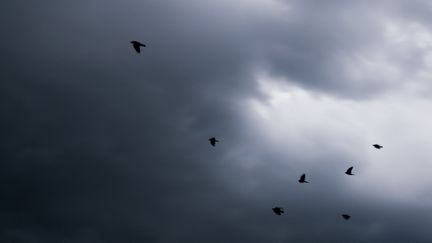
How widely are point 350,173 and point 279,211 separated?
1572 centimetres

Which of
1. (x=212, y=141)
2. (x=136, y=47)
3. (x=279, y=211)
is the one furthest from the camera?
(x=212, y=141)

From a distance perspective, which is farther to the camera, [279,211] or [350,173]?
[350,173]

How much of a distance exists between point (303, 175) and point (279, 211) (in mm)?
11289

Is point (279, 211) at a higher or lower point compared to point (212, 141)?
lower

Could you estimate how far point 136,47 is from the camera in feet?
177

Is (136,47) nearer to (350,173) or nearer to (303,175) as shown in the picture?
(303,175)

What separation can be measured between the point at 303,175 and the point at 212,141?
15152 mm

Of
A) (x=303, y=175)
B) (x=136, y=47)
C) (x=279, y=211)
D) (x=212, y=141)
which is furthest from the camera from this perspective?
(x=303, y=175)

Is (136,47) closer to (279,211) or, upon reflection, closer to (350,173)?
(279,211)

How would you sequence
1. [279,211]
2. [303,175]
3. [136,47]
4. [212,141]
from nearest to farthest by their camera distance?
[136,47] → [279,211] → [212,141] → [303,175]

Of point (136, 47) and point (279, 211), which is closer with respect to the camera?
point (136, 47)

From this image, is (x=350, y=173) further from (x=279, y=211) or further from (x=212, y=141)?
(x=212, y=141)

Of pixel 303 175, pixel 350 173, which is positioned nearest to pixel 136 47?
pixel 303 175

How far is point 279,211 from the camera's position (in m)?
60.4
